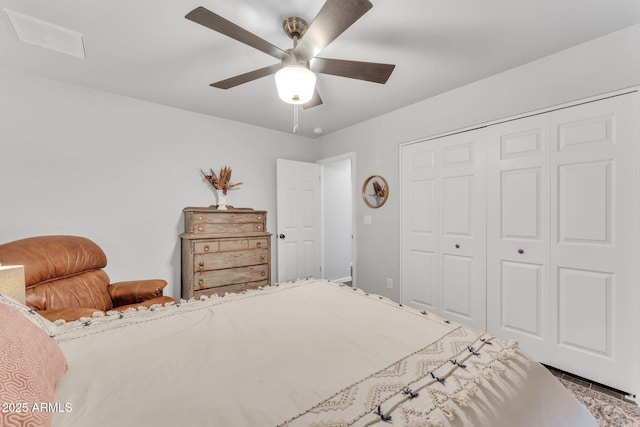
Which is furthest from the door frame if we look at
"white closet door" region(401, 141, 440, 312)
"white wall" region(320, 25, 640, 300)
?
"white closet door" region(401, 141, 440, 312)

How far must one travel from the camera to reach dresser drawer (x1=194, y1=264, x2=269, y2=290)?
9.71 feet

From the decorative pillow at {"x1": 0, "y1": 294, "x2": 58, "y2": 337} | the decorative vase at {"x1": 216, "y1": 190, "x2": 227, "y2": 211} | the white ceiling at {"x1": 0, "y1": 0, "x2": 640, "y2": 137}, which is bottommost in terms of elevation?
the decorative pillow at {"x1": 0, "y1": 294, "x2": 58, "y2": 337}

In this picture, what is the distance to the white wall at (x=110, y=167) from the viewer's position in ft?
7.89

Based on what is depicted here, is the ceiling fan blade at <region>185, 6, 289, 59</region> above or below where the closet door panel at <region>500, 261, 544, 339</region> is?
above

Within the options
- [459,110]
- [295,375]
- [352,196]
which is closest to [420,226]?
[352,196]

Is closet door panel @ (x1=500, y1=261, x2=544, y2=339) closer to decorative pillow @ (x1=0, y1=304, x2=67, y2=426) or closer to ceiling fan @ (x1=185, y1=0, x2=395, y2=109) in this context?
ceiling fan @ (x1=185, y1=0, x2=395, y2=109)

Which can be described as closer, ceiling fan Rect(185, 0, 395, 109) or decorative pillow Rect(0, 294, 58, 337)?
decorative pillow Rect(0, 294, 58, 337)

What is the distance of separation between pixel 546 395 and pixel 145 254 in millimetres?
3449

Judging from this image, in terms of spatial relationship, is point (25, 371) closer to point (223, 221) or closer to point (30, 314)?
point (30, 314)

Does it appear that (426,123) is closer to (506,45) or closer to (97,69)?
(506,45)

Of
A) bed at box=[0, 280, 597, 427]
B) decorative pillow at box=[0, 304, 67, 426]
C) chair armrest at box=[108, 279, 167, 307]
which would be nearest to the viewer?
decorative pillow at box=[0, 304, 67, 426]

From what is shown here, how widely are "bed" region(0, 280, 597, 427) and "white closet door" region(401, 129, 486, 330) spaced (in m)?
1.59

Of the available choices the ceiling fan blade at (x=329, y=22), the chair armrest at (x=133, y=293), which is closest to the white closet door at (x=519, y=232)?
the ceiling fan blade at (x=329, y=22)

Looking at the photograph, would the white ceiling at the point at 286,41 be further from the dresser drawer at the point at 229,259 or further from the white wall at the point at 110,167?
the dresser drawer at the point at 229,259
